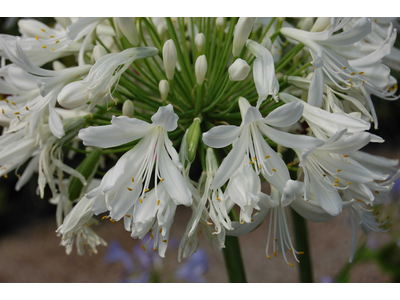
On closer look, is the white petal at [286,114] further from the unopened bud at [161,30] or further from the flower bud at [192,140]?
the unopened bud at [161,30]

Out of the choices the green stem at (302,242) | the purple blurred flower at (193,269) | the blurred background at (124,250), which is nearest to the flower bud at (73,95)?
the green stem at (302,242)

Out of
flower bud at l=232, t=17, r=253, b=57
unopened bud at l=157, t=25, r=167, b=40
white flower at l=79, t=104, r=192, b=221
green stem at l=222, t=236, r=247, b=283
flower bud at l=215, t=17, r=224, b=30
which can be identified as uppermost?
flower bud at l=232, t=17, r=253, b=57

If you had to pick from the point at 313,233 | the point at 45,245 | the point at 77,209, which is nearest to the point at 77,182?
the point at 77,209

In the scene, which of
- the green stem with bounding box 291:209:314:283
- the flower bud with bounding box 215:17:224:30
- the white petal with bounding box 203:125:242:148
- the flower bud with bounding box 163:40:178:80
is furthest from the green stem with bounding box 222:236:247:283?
the flower bud with bounding box 215:17:224:30

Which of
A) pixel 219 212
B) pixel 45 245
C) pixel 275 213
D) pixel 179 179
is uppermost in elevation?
pixel 179 179

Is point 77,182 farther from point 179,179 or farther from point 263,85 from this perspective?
point 263,85

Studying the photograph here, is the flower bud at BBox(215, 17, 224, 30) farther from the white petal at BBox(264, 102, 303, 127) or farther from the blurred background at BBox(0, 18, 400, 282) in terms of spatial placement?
the blurred background at BBox(0, 18, 400, 282)
